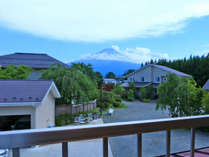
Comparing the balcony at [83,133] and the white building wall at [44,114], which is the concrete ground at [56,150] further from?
the white building wall at [44,114]

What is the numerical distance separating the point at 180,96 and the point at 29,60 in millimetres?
11866

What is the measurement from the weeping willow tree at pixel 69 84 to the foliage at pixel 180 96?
14.4ft

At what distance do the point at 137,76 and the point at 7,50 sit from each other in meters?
16.6

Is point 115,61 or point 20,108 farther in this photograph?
point 115,61

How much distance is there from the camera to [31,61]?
1230 centimetres

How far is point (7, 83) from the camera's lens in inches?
230

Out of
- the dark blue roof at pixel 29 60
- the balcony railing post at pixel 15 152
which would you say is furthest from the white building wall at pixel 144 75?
the balcony railing post at pixel 15 152

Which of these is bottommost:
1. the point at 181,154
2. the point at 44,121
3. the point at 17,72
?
the point at 44,121

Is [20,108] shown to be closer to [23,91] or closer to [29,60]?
[23,91]

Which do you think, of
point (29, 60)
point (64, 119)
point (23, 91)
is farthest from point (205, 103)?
point (29, 60)

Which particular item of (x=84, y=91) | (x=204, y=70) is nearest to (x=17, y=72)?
(x=84, y=91)

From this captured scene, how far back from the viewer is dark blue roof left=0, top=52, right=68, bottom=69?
11289 mm

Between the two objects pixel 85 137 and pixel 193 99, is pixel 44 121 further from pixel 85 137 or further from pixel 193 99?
pixel 193 99

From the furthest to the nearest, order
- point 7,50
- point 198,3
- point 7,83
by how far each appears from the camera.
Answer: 1. point 7,50
2. point 7,83
3. point 198,3
